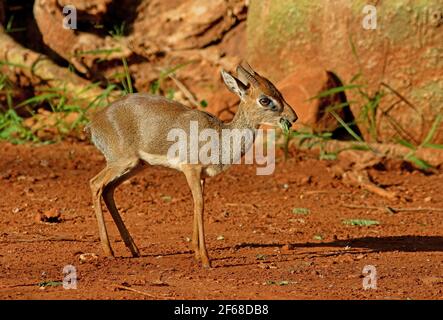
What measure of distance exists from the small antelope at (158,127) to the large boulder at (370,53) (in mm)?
3404

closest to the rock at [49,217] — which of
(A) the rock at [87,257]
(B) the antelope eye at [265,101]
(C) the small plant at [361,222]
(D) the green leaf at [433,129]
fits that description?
(A) the rock at [87,257]

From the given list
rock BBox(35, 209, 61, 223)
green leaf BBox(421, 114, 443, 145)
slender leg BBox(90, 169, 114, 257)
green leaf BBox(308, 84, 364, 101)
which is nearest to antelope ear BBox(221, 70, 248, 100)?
slender leg BBox(90, 169, 114, 257)

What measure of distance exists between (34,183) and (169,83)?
2882 mm

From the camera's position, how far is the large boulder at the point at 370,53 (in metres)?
9.43

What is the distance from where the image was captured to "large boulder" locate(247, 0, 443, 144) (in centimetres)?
943

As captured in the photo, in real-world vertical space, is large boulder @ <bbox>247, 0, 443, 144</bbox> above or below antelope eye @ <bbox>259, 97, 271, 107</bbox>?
above

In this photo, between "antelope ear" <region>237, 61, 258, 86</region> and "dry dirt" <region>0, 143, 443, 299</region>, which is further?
"antelope ear" <region>237, 61, 258, 86</region>

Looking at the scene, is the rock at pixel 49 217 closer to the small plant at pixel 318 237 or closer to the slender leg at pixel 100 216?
the slender leg at pixel 100 216

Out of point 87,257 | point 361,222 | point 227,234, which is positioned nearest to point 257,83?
point 227,234

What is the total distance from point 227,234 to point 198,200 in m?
1.10

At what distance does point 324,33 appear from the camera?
9867 millimetres

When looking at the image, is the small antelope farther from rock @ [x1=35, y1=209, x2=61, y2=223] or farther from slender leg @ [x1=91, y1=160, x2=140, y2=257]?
rock @ [x1=35, y1=209, x2=61, y2=223]

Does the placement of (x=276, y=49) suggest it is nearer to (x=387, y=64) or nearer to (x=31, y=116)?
(x=387, y=64)

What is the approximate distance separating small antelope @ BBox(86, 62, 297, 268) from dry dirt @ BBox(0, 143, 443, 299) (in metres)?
0.23
